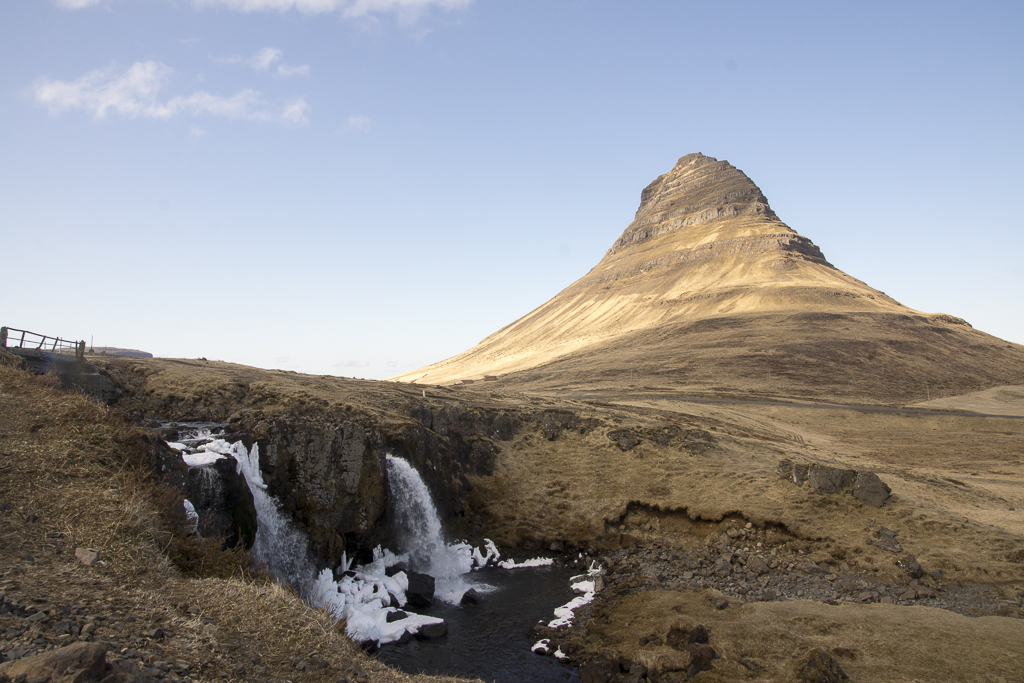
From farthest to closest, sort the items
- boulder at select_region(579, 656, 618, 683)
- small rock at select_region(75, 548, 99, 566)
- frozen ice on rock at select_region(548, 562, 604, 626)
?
1. frozen ice on rock at select_region(548, 562, 604, 626)
2. boulder at select_region(579, 656, 618, 683)
3. small rock at select_region(75, 548, 99, 566)

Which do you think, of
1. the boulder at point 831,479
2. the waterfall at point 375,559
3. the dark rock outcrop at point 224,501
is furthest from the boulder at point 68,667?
the boulder at point 831,479

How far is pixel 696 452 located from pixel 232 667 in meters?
24.9

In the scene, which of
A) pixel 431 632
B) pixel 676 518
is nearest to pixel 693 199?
pixel 676 518

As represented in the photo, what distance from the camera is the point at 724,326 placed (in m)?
94.8

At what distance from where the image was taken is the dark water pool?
15.7 metres

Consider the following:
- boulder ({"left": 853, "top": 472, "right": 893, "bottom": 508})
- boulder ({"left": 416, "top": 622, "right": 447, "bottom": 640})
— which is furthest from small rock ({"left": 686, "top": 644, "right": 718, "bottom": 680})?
boulder ({"left": 853, "top": 472, "right": 893, "bottom": 508})

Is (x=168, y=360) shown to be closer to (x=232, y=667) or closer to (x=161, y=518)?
(x=161, y=518)

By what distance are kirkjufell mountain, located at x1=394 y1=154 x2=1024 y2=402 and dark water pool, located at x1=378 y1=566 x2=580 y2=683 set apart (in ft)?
166

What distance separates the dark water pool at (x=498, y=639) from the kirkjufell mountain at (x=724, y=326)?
50.6m

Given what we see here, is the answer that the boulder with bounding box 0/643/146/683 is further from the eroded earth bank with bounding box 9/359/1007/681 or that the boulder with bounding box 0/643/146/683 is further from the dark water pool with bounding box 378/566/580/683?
the dark water pool with bounding box 378/566/580/683

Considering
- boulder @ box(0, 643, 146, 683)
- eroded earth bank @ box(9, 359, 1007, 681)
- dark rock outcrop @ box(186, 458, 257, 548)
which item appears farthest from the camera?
dark rock outcrop @ box(186, 458, 257, 548)

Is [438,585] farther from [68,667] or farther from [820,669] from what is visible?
[68,667]

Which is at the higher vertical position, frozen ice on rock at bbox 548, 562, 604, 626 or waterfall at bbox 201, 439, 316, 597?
waterfall at bbox 201, 439, 316, 597

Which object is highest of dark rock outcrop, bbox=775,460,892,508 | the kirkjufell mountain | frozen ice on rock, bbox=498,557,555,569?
the kirkjufell mountain
